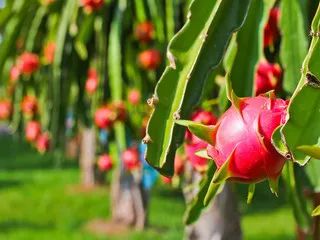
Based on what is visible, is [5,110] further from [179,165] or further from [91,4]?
[179,165]

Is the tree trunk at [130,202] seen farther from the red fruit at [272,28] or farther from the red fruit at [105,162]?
Result: the red fruit at [272,28]

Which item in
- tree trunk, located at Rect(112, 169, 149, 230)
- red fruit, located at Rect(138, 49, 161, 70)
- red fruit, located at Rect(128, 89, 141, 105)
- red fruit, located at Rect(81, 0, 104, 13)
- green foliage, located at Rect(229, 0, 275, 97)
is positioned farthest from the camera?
tree trunk, located at Rect(112, 169, 149, 230)

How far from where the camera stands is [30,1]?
11.0ft

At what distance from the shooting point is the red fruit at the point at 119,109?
3217 millimetres

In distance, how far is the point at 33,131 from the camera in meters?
3.93

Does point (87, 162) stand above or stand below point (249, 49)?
below

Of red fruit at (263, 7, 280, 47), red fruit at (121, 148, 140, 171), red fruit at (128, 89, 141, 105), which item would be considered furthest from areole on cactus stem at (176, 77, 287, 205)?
red fruit at (128, 89, 141, 105)

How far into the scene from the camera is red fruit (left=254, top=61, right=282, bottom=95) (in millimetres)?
1999

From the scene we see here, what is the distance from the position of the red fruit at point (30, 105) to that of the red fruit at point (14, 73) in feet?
0.38

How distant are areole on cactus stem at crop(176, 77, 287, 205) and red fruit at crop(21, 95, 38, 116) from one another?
292 centimetres

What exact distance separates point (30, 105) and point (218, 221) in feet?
4.06

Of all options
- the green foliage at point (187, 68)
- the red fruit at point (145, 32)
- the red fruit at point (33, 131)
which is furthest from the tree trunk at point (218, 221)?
the green foliage at point (187, 68)

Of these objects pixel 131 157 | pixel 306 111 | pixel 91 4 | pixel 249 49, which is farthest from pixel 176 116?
pixel 131 157

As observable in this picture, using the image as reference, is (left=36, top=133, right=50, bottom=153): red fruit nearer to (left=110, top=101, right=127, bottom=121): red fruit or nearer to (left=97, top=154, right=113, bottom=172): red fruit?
(left=97, top=154, right=113, bottom=172): red fruit
